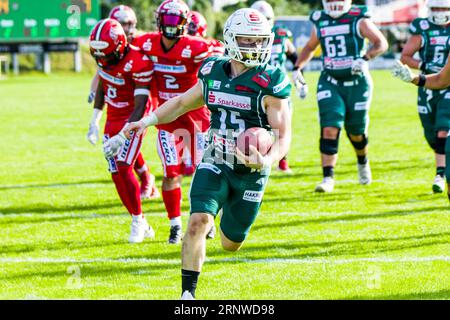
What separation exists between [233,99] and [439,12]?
14.3ft

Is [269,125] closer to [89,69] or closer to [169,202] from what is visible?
[169,202]

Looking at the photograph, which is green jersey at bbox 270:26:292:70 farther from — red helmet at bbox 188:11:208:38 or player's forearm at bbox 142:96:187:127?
player's forearm at bbox 142:96:187:127

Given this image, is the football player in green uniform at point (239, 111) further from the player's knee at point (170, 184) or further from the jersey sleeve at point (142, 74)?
the jersey sleeve at point (142, 74)

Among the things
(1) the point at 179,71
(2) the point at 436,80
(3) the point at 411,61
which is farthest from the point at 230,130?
(3) the point at 411,61

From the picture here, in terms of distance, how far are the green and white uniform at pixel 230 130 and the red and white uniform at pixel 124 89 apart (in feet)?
6.42

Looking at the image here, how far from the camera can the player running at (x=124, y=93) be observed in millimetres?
7414

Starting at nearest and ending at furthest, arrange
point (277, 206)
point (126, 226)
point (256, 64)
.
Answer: point (256, 64), point (126, 226), point (277, 206)

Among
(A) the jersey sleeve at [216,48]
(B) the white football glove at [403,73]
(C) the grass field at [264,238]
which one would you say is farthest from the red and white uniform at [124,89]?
(B) the white football glove at [403,73]

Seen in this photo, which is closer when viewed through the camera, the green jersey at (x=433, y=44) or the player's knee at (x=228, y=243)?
the player's knee at (x=228, y=243)

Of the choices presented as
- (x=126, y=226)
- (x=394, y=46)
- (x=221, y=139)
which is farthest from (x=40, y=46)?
(x=221, y=139)

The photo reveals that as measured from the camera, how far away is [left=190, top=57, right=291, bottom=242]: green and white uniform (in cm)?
543

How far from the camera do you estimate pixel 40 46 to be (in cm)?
3775

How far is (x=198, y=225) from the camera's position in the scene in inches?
205

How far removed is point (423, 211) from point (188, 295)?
12.4 ft
